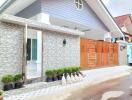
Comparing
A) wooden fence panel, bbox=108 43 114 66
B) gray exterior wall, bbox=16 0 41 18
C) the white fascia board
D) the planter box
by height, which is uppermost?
gray exterior wall, bbox=16 0 41 18

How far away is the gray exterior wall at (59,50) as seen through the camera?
34.7 ft

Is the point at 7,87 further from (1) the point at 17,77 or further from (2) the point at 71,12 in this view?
(2) the point at 71,12

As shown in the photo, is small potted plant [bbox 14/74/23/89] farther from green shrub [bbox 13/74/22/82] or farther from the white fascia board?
the white fascia board

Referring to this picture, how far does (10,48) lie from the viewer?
28.4ft

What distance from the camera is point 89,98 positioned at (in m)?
7.36

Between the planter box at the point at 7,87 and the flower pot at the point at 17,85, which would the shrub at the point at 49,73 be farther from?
the planter box at the point at 7,87

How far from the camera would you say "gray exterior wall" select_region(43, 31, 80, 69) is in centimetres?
1059

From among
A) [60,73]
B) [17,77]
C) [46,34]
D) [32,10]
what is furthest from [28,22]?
[32,10]

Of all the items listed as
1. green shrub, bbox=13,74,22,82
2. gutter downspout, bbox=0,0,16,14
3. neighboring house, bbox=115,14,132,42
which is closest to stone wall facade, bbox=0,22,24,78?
green shrub, bbox=13,74,22,82

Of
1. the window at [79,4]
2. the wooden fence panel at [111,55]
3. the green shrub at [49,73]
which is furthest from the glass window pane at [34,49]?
the wooden fence panel at [111,55]

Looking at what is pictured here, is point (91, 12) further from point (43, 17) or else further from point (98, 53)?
point (43, 17)

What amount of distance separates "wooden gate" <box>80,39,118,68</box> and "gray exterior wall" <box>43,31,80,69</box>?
54.7 inches

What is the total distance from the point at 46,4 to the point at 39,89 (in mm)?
6758

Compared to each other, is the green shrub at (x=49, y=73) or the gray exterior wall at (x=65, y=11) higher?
the gray exterior wall at (x=65, y=11)
